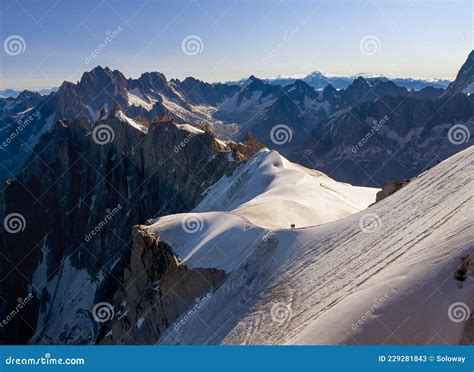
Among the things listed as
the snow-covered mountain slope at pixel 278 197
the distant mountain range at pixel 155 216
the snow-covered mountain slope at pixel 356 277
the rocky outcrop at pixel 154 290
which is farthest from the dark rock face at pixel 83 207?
the snow-covered mountain slope at pixel 356 277

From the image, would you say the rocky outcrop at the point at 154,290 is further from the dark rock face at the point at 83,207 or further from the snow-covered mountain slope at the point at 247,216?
the dark rock face at the point at 83,207

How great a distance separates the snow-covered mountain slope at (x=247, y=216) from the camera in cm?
→ 3597

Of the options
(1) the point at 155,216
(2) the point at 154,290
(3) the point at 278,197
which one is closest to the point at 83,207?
(1) the point at 155,216

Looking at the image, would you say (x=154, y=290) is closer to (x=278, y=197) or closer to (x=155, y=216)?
(x=278, y=197)

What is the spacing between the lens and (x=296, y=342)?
16.8 meters

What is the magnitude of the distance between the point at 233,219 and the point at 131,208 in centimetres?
8480

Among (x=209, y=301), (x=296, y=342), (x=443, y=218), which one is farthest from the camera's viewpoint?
(x=209, y=301)

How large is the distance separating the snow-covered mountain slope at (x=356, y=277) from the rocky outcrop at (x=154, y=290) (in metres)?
1.68

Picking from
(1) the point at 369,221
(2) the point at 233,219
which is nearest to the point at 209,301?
(2) the point at 233,219

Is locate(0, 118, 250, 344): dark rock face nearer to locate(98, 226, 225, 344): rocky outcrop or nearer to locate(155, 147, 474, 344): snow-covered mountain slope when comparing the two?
locate(98, 226, 225, 344): rocky outcrop

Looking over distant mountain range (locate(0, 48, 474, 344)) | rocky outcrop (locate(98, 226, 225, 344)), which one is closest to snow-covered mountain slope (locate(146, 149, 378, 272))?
distant mountain range (locate(0, 48, 474, 344))

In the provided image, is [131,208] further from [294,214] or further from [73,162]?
[294,214]

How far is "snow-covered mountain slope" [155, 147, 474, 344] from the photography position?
50.4 ft

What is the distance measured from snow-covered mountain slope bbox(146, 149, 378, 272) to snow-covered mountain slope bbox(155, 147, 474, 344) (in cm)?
26
